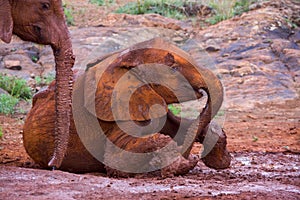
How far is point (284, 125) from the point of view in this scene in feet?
26.9

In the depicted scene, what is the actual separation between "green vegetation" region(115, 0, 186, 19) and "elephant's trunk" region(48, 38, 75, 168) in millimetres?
10229

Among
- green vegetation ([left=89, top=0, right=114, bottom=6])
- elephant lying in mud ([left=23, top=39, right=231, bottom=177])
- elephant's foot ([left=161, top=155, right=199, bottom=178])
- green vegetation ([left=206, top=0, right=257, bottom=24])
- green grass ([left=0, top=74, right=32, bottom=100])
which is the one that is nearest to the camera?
elephant's foot ([left=161, top=155, right=199, bottom=178])

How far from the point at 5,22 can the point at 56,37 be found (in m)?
0.36

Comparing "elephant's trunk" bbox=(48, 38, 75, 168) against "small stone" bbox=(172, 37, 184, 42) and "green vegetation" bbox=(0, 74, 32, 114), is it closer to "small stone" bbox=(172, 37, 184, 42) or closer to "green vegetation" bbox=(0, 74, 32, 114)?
"green vegetation" bbox=(0, 74, 32, 114)

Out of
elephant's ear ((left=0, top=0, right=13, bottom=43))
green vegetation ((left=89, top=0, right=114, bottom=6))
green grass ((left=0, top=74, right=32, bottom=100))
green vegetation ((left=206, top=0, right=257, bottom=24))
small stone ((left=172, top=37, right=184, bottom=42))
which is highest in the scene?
elephant's ear ((left=0, top=0, right=13, bottom=43))

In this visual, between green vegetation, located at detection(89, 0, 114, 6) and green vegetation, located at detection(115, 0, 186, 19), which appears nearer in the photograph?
green vegetation, located at detection(115, 0, 186, 19)

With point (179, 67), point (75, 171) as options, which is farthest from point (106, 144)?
point (179, 67)

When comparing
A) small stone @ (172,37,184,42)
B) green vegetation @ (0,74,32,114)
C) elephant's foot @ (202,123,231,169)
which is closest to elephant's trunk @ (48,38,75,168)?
elephant's foot @ (202,123,231,169)

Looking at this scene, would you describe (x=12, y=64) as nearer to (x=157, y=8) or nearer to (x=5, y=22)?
(x=157, y=8)

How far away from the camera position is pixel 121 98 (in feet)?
15.0

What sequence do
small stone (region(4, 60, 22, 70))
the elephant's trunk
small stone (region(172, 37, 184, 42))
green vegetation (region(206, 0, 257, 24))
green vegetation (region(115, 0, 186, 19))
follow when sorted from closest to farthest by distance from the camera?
the elephant's trunk < small stone (region(4, 60, 22, 70)) < small stone (region(172, 37, 184, 42)) < green vegetation (region(206, 0, 257, 24)) < green vegetation (region(115, 0, 186, 19))

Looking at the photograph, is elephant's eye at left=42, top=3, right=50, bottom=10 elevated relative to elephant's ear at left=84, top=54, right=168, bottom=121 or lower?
elevated

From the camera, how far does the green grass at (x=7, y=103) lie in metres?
8.91

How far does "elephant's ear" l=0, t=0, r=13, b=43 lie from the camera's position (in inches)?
140
